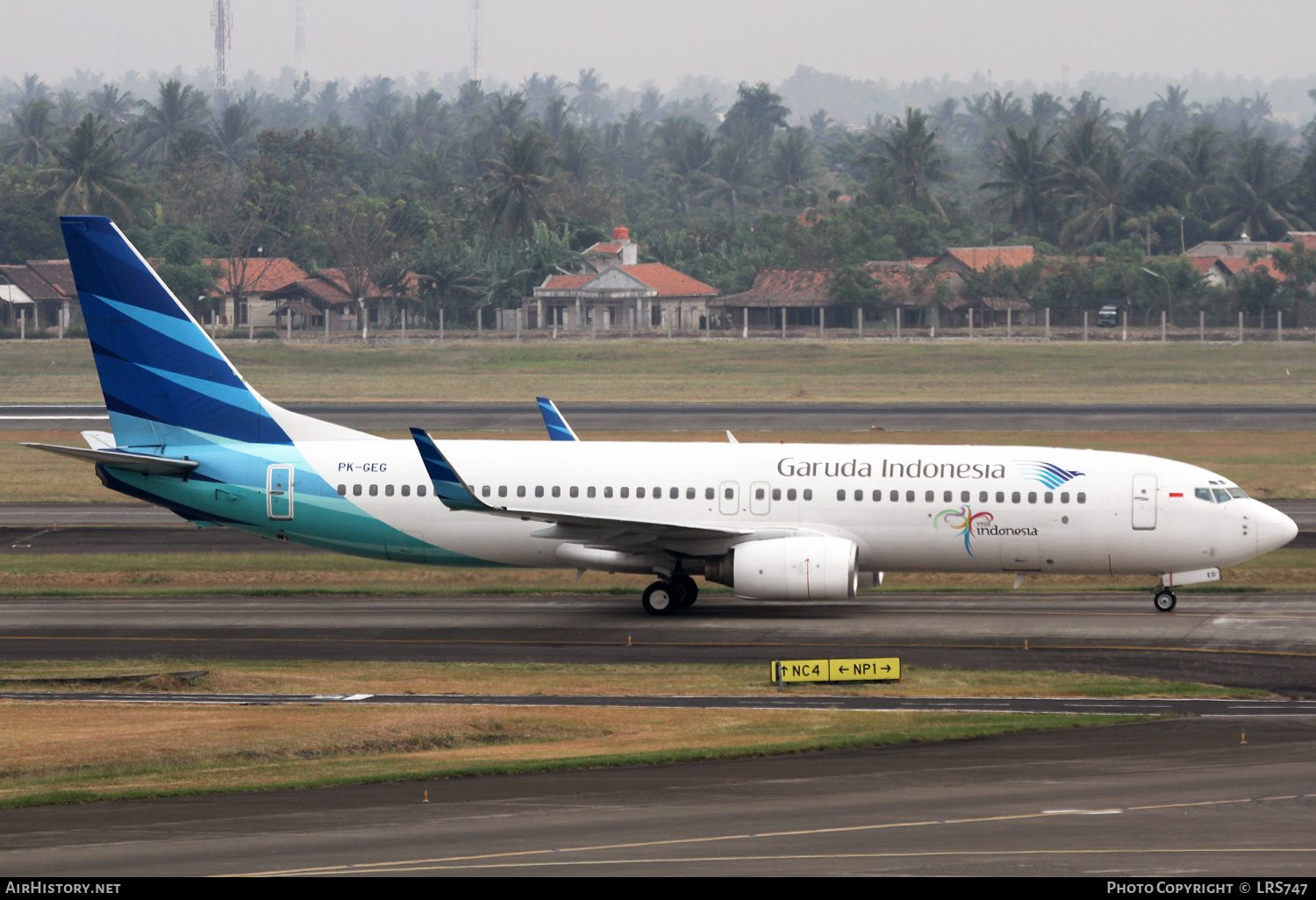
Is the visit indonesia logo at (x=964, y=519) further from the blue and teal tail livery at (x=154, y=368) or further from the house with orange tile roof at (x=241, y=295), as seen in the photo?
the house with orange tile roof at (x=241, y=295)

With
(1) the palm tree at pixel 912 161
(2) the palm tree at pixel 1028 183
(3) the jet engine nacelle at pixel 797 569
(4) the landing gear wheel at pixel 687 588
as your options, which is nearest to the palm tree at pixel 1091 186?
(2) the palm tree at pixel 1028 183

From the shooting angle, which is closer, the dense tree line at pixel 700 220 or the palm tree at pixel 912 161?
the dense tree line at pixel 700 220

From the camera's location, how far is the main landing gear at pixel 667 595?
39281 millimetres

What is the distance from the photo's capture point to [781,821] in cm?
2052

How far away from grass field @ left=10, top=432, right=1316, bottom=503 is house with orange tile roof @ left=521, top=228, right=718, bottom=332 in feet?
230

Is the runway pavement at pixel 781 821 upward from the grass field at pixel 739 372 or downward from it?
downward

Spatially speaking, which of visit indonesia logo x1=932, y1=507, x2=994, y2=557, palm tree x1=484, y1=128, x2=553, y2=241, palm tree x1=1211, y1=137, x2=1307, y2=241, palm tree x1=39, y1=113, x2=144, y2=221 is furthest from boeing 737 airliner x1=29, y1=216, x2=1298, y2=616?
palm tree x1=1211, y1=137, x2=1307, y2=241

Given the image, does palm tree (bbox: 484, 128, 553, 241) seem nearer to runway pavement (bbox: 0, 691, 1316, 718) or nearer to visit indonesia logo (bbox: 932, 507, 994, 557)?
visit indonesia logo (bbox: 932, 507, 994, 557)

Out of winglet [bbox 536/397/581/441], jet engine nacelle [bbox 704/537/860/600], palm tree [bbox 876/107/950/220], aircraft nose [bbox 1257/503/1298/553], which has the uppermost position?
palm tree [bbox 876/107/950/220]

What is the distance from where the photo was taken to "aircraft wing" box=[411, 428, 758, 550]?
36.4m

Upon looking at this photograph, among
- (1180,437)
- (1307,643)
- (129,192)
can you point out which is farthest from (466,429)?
(129,192)

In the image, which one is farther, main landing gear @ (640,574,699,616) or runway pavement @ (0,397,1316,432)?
runway pavement @ (0,397,1316,432)

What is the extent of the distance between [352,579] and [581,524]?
32.4 feet

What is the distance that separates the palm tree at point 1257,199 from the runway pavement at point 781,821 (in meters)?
152
